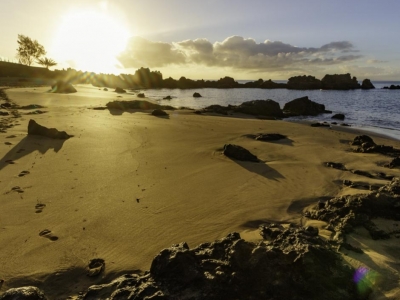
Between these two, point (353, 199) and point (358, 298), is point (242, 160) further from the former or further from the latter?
point (358, 298)

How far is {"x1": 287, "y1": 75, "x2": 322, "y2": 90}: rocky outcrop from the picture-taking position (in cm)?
11806

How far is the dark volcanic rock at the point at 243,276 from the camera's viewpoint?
337cm

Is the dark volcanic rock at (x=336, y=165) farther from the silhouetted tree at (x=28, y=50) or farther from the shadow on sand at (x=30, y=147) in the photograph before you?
the silhouetted tree at (x=28, y=50)

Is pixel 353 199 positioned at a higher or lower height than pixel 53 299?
higher

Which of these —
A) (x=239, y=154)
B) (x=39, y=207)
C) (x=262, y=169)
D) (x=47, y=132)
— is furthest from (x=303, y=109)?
(x=39, y=207)

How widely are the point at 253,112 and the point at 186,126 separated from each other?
1370 centimetres

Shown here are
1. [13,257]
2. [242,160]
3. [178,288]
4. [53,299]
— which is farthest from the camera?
[242,160]

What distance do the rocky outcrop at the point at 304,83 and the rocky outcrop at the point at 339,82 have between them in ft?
9.09

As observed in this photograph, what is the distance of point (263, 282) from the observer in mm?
3459

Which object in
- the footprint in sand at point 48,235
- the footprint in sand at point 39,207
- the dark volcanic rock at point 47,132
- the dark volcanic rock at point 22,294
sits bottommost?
the footprint in sand at point 48,235

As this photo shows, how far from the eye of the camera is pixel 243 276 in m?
3.54

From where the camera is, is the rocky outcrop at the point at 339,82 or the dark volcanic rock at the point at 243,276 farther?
the rocky outcrop at the point at 339,82

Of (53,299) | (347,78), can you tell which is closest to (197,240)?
(53,299)

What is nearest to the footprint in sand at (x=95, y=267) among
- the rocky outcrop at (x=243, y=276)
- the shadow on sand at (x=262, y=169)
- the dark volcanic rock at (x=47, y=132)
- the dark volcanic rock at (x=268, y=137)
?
the rocky outcrop at (x=243, y=276)
